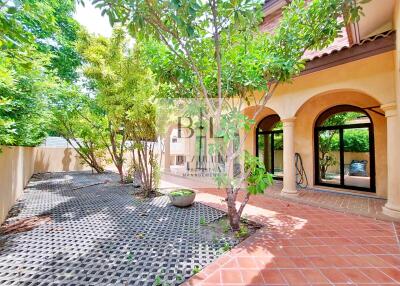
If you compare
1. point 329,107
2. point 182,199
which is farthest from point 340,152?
point 182,199

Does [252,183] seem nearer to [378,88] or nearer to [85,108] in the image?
[378,88]

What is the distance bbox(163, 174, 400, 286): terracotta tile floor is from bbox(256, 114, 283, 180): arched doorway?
4.89m

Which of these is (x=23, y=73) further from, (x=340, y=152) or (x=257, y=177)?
(x=340, y=152)

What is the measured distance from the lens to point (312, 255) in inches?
121

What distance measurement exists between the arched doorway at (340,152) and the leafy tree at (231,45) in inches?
161

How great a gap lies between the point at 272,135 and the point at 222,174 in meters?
6.25

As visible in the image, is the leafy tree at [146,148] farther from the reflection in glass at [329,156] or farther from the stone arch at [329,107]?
the reflection in glass at [329,156]

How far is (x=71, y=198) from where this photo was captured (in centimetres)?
634

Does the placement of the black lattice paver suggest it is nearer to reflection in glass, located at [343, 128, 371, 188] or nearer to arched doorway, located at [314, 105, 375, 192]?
arched doorway, located at [314, 105, 375, 192]

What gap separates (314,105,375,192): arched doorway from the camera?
7.29m

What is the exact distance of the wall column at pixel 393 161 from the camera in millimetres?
4465

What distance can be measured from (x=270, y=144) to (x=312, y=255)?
6905mm

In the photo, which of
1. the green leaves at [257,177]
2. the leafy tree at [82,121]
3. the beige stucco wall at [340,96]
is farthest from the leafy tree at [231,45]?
the leafy tree at [82,121]

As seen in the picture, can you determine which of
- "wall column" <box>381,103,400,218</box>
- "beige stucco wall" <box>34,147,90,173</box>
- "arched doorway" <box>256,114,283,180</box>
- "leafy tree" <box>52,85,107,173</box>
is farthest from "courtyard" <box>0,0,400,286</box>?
"beige stucco wall" <box>34,147,90,173</box>
